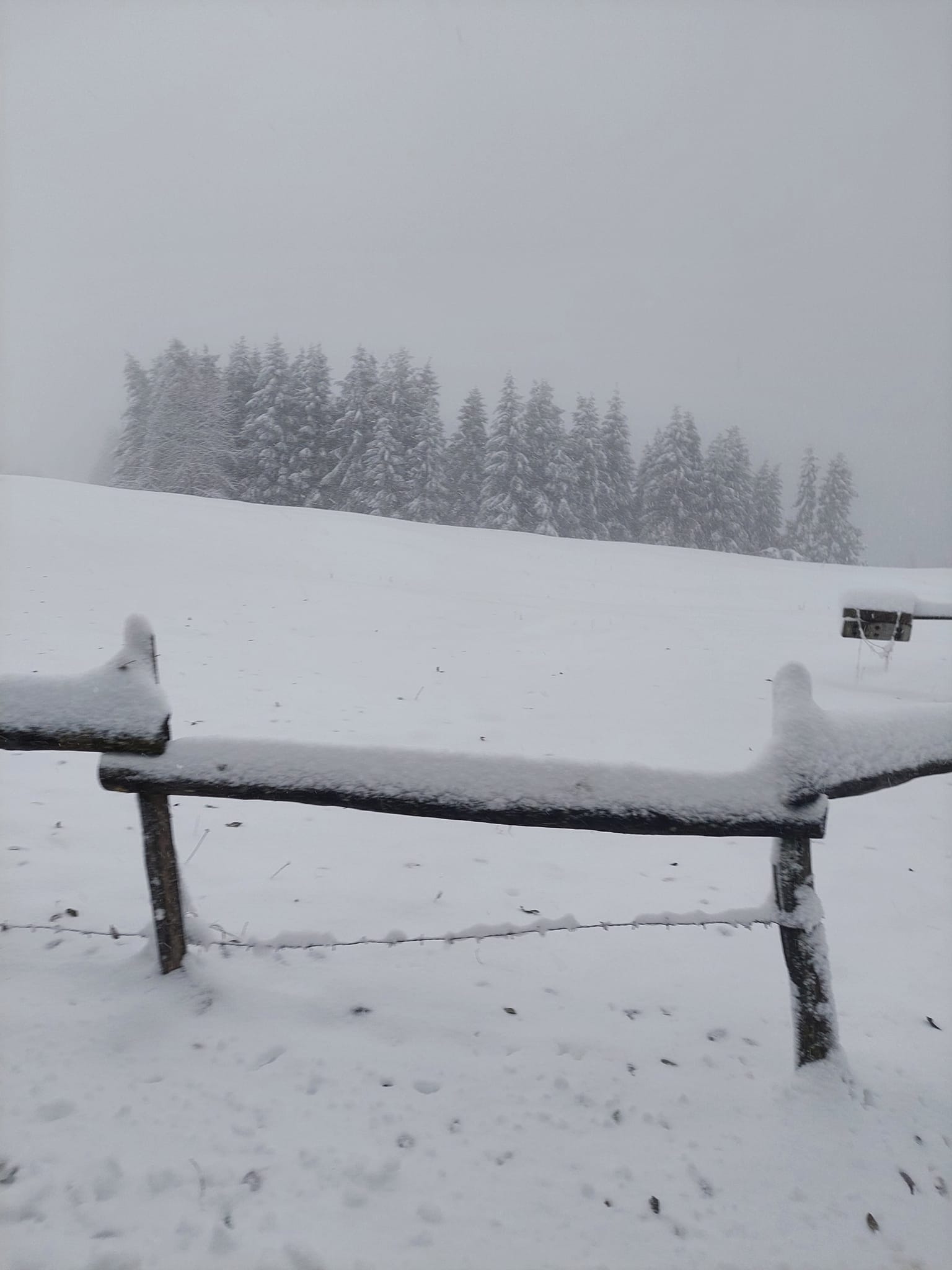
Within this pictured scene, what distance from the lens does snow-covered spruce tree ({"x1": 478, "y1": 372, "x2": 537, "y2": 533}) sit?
137 feet

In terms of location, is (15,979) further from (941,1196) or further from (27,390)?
(27,390)

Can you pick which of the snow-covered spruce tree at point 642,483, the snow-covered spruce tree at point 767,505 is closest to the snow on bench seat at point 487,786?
the snow-covered spruce tree at point 642,483

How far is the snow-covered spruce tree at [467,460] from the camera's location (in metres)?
45.5

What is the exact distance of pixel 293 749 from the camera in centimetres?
245

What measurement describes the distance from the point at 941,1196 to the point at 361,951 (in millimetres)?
2245

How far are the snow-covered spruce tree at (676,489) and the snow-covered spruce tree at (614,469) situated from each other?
140 centimetres

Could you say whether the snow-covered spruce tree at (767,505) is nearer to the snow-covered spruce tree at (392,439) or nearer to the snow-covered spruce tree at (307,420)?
the snow-covered spruce tree at (392,439)

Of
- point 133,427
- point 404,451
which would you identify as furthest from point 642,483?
point 133,427

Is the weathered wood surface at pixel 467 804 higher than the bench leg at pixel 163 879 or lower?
higher

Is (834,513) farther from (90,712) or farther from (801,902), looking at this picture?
(90,712)

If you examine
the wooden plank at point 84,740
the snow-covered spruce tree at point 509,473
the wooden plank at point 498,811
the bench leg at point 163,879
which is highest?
the snow-covered spruce tree at point 509,473

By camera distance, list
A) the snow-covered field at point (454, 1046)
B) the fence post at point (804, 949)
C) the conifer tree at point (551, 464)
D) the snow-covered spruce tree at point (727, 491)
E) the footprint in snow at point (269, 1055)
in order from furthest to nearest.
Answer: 1. the snow-covered spruce tree at point (727, 491)
2. the conifer tree at point (551, 464)
3. the fence post at point (804, 949)
4. the footprint in snow at point (269, 1055)
5. the snow-covered field at point (454, 1046)

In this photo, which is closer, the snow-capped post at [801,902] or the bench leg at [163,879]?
the snow-capped post at [801,902]

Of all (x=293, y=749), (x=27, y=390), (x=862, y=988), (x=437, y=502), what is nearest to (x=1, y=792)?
(x=293, y=749)
